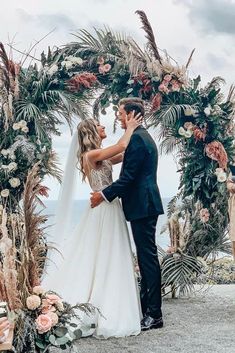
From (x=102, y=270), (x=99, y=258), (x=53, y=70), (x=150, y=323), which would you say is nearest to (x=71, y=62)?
(x=53, y=70)

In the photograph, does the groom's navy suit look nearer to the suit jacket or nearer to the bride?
the suit jacket

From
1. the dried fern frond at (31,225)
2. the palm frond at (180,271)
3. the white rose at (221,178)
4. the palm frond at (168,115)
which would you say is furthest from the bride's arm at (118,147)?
the dried fern frond at (31,225)

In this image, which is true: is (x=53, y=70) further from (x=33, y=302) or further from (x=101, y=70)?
(x=33, y=302)

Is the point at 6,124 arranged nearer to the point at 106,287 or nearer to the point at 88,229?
the point at 88,229

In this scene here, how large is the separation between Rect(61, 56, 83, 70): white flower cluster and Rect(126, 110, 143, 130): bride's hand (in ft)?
4.64

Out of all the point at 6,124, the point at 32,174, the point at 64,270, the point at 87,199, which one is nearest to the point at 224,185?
the point at 87,199

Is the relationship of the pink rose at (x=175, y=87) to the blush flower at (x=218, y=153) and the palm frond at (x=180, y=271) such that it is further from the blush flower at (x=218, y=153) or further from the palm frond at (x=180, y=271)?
the palm frond at (x=180, y=271)

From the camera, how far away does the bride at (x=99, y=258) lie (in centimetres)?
480

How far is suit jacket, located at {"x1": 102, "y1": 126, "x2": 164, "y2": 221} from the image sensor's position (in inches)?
190

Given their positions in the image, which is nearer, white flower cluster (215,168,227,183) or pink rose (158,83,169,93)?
white flower cluster (215,168,227,183)

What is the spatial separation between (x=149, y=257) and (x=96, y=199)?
0.67m

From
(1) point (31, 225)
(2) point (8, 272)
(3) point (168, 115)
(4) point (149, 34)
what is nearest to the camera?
(2) point (8, 272)

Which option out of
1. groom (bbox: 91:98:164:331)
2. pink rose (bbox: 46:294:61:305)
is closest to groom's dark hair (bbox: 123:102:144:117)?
groom (bbox: 91:98:164:331)

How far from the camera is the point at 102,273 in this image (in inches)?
195
